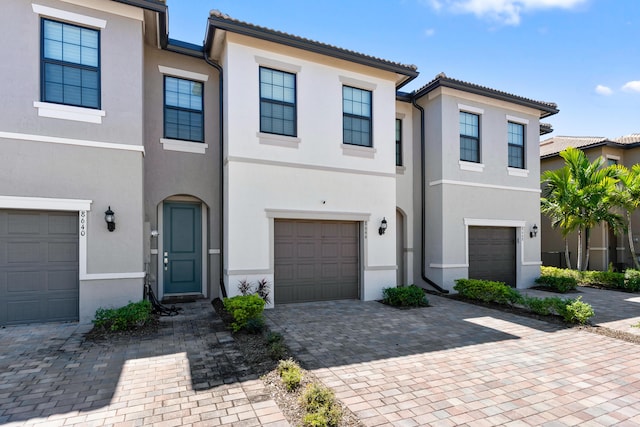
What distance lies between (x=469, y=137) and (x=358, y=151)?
454cm

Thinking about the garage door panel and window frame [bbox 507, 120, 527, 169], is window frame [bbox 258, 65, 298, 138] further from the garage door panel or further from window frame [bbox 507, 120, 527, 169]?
window frame [bbox 507, 120, 527, 169]

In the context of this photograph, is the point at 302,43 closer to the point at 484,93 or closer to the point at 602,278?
the point at 484,93

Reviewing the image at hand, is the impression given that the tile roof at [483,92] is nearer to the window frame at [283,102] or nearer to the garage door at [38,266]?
the window frame at [283,102]

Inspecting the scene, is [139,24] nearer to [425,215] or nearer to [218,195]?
[218,195]

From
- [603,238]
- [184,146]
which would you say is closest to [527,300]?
[184,146]

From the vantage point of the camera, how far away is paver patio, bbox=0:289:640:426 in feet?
12.5

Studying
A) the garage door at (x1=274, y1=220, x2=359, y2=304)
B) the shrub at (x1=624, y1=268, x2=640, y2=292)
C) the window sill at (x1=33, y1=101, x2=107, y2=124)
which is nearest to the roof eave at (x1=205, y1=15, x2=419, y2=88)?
the window sill at (x1=33, y1=101, x2=107, y2=124)

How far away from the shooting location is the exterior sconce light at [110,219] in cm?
705

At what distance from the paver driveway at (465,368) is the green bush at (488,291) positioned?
0.90 meters

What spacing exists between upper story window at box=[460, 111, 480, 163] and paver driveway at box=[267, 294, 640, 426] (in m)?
5.73

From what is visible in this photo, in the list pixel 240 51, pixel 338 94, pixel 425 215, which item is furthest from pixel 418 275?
pixel 240 51

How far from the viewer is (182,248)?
9.40 metres

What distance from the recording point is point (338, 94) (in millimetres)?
9602

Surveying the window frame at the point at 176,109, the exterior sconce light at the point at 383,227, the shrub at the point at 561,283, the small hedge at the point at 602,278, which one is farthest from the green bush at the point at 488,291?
the window frame at the point at 176,109
